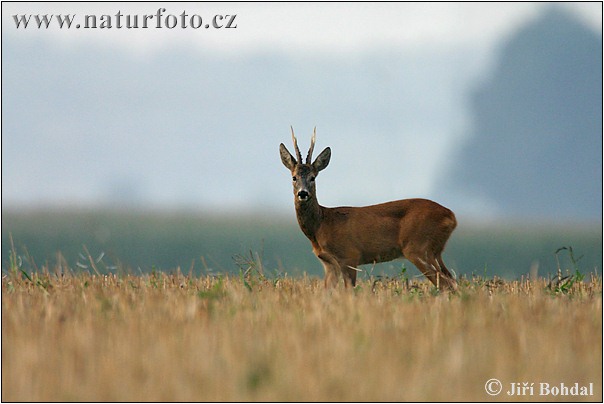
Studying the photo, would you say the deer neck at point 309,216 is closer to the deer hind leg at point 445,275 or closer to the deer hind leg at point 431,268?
the deer hind leg at point 431,268

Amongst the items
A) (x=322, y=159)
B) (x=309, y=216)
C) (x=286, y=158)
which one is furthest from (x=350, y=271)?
(x=286, y=158)

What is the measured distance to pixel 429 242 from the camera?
9070mm

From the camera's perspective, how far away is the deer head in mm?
8742

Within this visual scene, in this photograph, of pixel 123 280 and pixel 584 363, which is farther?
pixel 123 280

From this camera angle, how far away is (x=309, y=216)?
29.4 ft

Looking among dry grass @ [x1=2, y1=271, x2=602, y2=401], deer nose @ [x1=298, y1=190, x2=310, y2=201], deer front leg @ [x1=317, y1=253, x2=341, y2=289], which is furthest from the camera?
deer front leg @ [x1=317, y1=253, x2=341, y2=289]

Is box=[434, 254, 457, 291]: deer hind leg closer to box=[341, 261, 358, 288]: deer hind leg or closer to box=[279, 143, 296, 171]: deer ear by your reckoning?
box=[341, 261, 358, 288]: deer hind leg

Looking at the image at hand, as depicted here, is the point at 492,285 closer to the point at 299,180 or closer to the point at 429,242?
the point at 429,242

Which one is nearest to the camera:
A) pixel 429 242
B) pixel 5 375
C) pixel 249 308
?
pixel 5 375

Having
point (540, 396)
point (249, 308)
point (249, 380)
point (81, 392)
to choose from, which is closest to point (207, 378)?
point (249, 380)

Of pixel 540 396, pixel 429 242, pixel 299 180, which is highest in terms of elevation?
pixel 299 180

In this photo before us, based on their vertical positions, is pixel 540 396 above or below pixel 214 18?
below

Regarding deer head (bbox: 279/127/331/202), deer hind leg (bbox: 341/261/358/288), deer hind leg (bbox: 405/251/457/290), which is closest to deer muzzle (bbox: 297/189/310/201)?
deer head (bbox: 279/127/331/202)

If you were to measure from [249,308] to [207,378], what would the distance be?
2.18m
